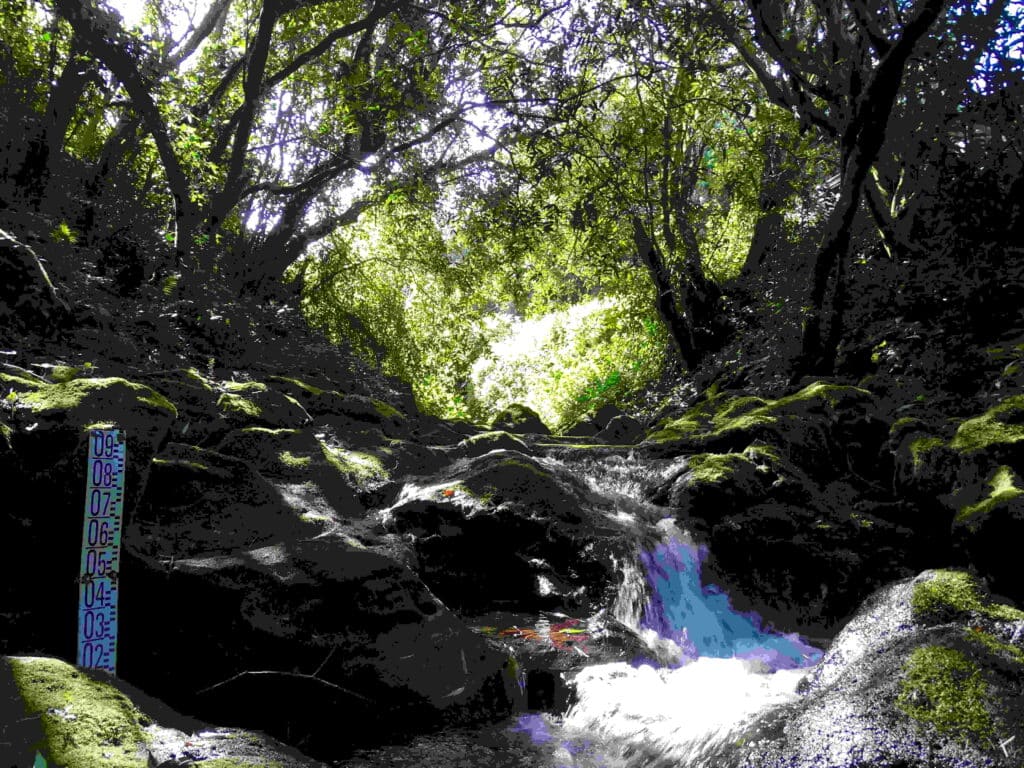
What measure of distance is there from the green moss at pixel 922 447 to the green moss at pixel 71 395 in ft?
17.2

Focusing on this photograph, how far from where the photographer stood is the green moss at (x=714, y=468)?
580cm

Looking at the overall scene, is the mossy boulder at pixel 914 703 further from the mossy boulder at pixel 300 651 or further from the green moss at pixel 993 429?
the green moss at pixel 993 429

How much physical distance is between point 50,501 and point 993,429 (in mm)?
5673

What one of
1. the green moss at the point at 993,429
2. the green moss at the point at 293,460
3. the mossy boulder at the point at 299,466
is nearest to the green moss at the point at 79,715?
the mossy boulder at the point at 299,466

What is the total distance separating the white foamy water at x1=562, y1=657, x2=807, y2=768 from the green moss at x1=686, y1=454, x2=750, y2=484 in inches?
77.5

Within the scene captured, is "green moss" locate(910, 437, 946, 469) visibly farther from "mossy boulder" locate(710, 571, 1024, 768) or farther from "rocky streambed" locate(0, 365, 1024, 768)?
"mossy boulder" locate(710, 571, 1024, 768)

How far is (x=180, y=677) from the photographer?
293cm

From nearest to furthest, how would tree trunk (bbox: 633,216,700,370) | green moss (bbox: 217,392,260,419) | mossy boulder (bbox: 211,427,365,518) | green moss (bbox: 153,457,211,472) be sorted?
green moss (bbox: 153,457,211,472), mossy boulder (bbox: 211,427,365,518), green moss (bbox: 217,392,260,419), tree trunk (bbox: 633,216,700,370)

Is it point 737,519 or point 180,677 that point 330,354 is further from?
point 180,677

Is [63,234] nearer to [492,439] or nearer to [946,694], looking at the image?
[492,439]

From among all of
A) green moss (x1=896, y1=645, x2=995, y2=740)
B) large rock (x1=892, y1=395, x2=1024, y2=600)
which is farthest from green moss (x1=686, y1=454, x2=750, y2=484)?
green moss (x1=896, y1=645, x2=995, y2=740)

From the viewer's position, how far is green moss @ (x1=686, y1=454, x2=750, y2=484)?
19.0ft

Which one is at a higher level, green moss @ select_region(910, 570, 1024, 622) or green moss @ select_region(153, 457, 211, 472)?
green moss @ select_region(153, 457, 211, 472)

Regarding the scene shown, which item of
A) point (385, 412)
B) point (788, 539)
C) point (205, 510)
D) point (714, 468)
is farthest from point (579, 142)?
point (205, 510)
